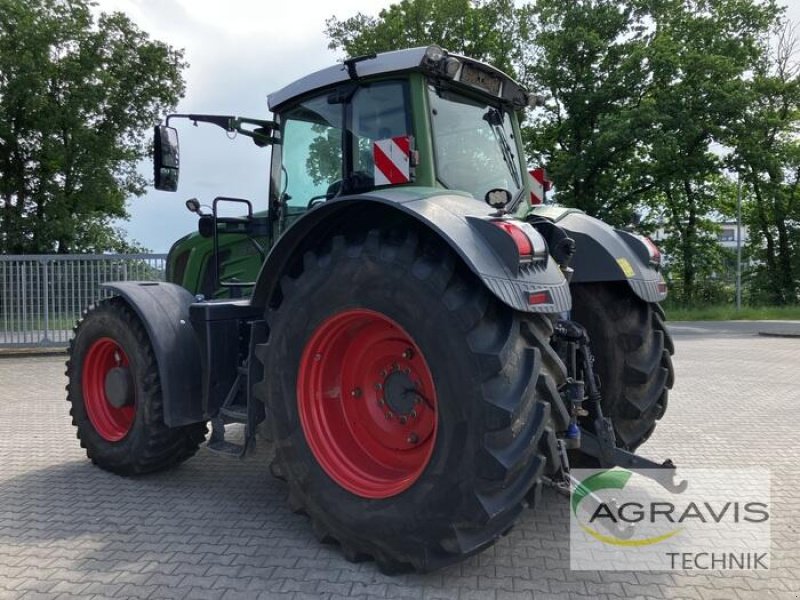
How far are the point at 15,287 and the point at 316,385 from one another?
11104 millimetres

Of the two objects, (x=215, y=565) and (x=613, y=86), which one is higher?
(x=613, y=86)

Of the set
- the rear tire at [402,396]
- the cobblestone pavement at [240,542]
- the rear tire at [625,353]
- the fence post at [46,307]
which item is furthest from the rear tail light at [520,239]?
the fence post at [46,307]

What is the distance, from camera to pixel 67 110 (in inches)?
874

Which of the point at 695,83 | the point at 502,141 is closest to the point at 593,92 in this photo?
the point at 695,83

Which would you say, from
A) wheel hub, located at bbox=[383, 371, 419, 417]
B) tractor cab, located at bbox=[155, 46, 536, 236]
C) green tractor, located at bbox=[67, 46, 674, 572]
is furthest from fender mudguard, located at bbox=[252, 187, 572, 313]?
wheel hub, located at bbox=[383, 371, 419, 417]

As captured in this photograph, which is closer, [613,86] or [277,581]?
[277,581]

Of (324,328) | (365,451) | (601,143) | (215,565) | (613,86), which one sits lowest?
(215,565)

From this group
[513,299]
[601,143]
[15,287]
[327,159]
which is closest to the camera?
[513,299]

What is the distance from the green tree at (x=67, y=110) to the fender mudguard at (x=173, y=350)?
20.9 m

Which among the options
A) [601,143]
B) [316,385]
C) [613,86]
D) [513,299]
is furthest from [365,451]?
[613,86]

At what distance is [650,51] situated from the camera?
21.9m

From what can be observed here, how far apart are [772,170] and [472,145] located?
2260 centimetres

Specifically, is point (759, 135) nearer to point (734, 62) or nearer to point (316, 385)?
Answer: point (734, 62)

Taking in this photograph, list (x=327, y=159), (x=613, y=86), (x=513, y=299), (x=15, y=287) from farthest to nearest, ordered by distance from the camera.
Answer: (x=613, y=86) → (x=15, y=287) → (x=327, y=159) → (x=513, y=299)
